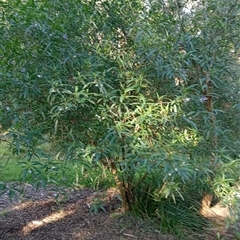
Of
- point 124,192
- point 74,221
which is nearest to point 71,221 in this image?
point 74,221

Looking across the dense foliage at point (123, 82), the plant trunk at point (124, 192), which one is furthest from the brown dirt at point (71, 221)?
the dense foliage at point (123, 82)

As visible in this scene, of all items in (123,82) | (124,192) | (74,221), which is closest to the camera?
(123,82)

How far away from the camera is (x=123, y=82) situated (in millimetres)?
3260

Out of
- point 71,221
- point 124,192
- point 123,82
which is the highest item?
point 123,82

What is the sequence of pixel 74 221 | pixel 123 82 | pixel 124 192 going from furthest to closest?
pixel 74 221, pixel 124 192, pixel 123 82

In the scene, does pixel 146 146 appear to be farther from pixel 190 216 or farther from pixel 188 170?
pixel 190 216

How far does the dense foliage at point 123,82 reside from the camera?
2992mm

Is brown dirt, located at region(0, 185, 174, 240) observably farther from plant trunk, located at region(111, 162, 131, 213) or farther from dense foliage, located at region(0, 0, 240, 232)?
dense foliage, located at region(0, 0, 240, 232)

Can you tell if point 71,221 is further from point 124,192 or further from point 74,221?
point 124,192

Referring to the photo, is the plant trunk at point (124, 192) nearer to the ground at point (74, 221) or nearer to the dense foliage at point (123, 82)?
the ground at point (74, 221)

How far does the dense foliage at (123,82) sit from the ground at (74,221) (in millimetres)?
847

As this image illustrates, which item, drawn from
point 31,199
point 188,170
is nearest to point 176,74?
point 188,170

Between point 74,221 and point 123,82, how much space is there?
6.26 feet

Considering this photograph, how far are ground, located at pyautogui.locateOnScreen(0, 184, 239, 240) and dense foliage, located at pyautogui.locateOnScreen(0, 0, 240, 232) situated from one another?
0.85 metres
